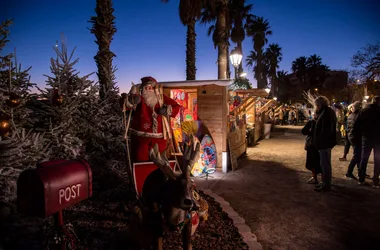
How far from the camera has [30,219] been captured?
3281mm

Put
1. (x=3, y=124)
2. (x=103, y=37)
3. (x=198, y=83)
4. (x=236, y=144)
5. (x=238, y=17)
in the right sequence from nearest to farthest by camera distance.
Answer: (x=3, y=124), (x=103, y=37), (x=198, y=83), (x=236, y=144), (x=238, y=17)

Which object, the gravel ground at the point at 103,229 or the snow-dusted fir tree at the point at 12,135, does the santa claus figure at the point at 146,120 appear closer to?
the gravel ground at the point at 103,229

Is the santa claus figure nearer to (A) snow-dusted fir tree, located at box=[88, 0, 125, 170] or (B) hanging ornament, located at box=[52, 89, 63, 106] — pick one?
(B) hanging ornament, located at box=[52, 89, 63, 106]

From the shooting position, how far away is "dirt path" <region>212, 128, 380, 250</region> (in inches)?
138

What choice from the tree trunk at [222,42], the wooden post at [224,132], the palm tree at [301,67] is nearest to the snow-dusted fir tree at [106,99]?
the wooden post at [224,132]

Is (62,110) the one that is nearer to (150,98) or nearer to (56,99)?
(56,99)

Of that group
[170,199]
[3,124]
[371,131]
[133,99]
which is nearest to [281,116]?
[371,131]

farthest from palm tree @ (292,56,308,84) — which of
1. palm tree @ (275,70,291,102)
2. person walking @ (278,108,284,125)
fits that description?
person walking @ (278,108,284,125)

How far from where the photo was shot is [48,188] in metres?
1.56

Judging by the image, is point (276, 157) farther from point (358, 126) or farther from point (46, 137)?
point (46, 137)

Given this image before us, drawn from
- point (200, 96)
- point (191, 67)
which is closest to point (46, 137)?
point (200, 96)

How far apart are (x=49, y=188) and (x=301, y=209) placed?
4383mm

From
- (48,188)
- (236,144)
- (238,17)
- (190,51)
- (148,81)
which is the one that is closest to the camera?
(48,188)

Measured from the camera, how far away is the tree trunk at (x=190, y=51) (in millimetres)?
11766
